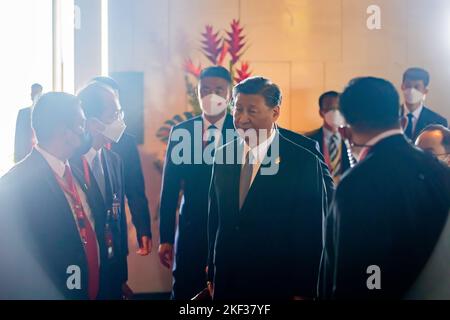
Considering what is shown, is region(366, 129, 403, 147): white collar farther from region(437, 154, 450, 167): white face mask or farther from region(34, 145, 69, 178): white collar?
region(34, 145, 69, 178): white collar

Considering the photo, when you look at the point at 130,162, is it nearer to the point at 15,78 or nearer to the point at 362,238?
the point at 15,78

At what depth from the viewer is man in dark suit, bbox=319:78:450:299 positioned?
176cm

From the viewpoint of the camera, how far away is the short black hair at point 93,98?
2.12m

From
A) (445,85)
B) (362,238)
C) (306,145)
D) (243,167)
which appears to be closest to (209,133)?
(243,167)

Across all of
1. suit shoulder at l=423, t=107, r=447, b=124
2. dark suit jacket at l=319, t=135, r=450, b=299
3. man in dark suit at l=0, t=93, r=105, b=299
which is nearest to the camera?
dark suit jacket at l=319, t=135, r=450, b=299

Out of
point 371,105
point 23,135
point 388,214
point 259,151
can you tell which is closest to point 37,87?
point 23,135

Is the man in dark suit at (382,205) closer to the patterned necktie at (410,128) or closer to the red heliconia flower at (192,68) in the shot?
the patterned necktie at (410,128)

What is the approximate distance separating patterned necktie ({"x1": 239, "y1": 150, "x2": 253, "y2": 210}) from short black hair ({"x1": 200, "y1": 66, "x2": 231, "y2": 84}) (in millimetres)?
369

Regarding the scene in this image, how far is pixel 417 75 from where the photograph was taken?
2184 millimetres

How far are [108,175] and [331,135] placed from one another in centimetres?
86

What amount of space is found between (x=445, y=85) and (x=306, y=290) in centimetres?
96

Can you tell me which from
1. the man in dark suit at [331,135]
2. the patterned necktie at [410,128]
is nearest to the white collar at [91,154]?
the man in dark suit at [331,135]

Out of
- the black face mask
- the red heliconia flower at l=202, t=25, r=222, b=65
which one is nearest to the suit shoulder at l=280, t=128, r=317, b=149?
the red heliconia flower at l=202, t=25, r=222, b=65

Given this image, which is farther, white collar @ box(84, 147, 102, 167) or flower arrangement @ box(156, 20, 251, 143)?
flower arrangement @ box(156, 20, 251, 143)
